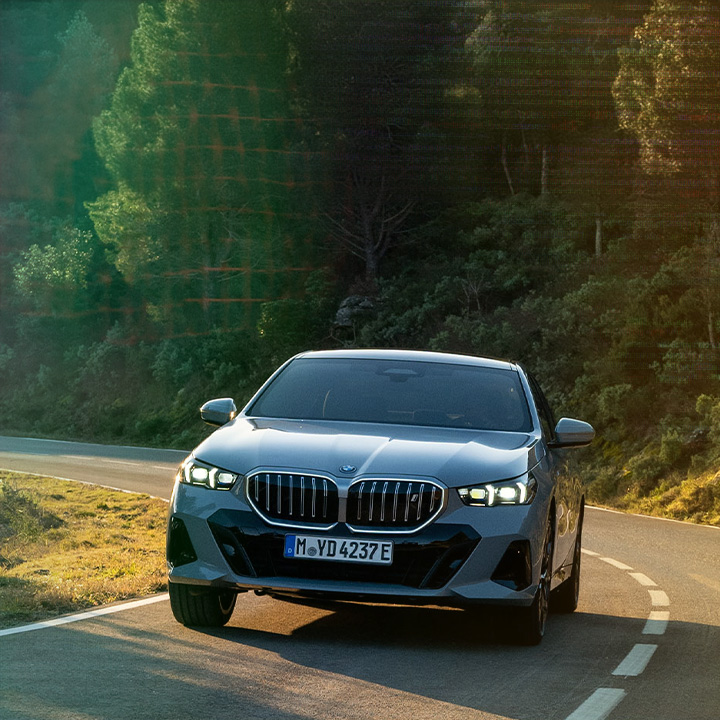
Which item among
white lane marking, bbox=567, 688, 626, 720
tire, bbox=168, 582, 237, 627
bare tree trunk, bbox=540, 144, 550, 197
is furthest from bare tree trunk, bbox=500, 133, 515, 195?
white lane marking, bbox=567, 688, 626, 720

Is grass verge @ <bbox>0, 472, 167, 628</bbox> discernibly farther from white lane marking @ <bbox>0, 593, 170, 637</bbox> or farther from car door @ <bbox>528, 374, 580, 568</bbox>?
car door @ <bbox>528, 374, 580, 568</bbox>

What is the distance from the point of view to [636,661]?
8172mm

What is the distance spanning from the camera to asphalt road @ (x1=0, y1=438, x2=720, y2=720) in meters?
6.35

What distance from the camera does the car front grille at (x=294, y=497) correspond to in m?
7.93

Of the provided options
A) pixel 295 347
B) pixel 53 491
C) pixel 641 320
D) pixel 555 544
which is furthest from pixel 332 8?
pixel 555 544

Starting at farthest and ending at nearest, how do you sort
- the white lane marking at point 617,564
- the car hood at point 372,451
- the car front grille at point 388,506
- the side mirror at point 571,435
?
the white lane marking at point 617,564
the side mirror at point 571,435
the car hood at point 372,451
the car front grille at point 388,506

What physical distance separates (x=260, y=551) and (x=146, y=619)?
1.31 metres

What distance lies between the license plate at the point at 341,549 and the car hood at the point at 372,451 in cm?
38

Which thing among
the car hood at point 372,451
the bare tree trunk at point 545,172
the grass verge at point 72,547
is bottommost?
the grass verge at point 72,547

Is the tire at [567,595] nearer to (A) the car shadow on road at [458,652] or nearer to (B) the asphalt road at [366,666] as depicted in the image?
(B) the asphalt road at [366,666]

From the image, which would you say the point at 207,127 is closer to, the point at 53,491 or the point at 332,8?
the point at 332,8

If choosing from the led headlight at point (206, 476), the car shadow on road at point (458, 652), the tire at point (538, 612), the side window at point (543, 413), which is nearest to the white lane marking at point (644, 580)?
the car shadow on road at point (458, 652)

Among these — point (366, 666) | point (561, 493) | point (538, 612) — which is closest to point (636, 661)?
point (538, 612)

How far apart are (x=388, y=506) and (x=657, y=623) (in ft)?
10.1
